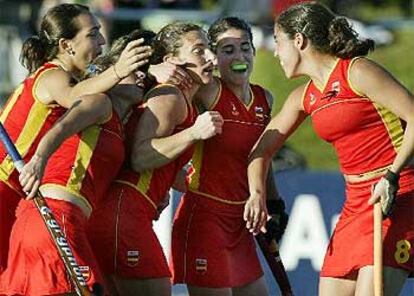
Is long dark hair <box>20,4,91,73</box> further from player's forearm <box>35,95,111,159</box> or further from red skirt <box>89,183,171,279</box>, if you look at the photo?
red skirt <box>89,183,171,279</box>

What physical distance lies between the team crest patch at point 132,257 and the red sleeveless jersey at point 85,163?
1.10ft

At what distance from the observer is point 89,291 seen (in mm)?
6664

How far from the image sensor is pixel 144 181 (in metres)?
7.39

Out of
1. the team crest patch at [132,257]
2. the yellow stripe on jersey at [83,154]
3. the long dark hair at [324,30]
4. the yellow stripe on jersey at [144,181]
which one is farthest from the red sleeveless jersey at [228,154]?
the yellow stripe on jersey at [83,154]

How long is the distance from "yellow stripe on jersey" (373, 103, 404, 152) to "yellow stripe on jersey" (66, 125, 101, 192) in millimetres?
1358

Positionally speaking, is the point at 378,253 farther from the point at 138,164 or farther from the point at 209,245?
the point at 138,164

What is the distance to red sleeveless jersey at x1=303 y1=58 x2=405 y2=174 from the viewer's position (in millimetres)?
7098

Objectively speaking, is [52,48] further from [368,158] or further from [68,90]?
[368,158]

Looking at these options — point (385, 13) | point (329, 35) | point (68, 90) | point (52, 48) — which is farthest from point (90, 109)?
point (385, 13)

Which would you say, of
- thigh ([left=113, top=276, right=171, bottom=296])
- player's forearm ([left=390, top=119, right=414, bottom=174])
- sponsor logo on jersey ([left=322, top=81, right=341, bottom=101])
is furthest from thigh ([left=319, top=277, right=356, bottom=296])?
sponsor logo on jersey ([left=322, top=81, right=341, bottom=101])

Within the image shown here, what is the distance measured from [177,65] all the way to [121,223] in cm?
88

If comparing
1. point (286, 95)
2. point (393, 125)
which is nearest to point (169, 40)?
point (393, 125)

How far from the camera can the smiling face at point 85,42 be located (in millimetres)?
7281

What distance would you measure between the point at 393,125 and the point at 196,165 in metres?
1.24
